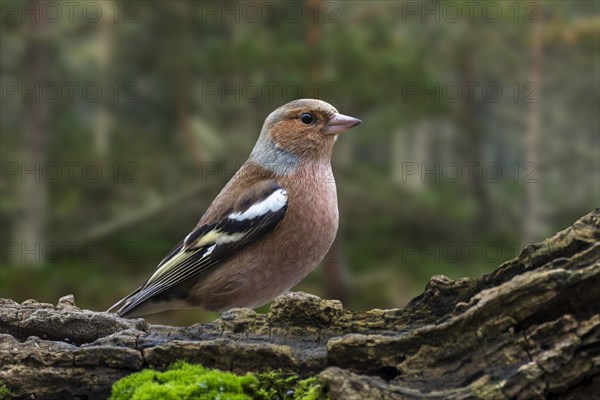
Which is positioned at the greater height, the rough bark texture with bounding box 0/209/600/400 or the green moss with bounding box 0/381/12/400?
the rough bark texture with bounding box 0/209/600/400

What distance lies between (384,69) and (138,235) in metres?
8.99

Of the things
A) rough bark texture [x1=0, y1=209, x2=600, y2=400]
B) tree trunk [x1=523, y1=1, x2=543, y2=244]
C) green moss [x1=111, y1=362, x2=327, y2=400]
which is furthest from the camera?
tree trunk [x1=523, y1=1, x2=543, y2=244]

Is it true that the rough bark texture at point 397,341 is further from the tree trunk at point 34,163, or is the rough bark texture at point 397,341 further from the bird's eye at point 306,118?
the tree trunk at point 34,163

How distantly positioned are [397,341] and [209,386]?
0.90 meters

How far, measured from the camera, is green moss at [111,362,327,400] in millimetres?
3514

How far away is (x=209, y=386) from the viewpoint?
11.7ft

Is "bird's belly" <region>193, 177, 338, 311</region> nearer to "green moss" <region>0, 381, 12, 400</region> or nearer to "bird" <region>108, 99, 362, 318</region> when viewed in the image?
"bird" <region>108, 99, 362, 318</region>

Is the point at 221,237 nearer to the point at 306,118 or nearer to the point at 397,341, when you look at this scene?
the point at 306,118

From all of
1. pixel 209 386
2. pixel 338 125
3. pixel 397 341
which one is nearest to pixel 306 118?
pixel 338 125

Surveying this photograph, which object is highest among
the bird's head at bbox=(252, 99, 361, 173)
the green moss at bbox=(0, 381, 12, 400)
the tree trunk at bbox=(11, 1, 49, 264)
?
the tree trunk at bbox=(11, 1, 49, 264)

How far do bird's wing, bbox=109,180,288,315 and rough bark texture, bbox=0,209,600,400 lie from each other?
1369mm

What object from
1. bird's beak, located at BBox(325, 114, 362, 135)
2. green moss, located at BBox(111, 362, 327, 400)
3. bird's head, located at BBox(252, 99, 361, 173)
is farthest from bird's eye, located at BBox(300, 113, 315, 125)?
green moss, located at BBox(111, 362, 327, 400)

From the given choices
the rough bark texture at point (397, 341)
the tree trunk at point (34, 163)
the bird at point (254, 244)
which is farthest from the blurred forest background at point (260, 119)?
the rough bark texture at point (397, 341)

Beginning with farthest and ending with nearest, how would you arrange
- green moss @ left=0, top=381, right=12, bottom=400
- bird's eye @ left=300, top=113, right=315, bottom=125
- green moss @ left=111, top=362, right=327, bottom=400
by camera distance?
bird's eye @ left=300, top=113, right=315, bottom=125
green moss @ left=0, top=381, right=12, bottom=400
green moss @ left=111, top=362, right=327, bottom=400
